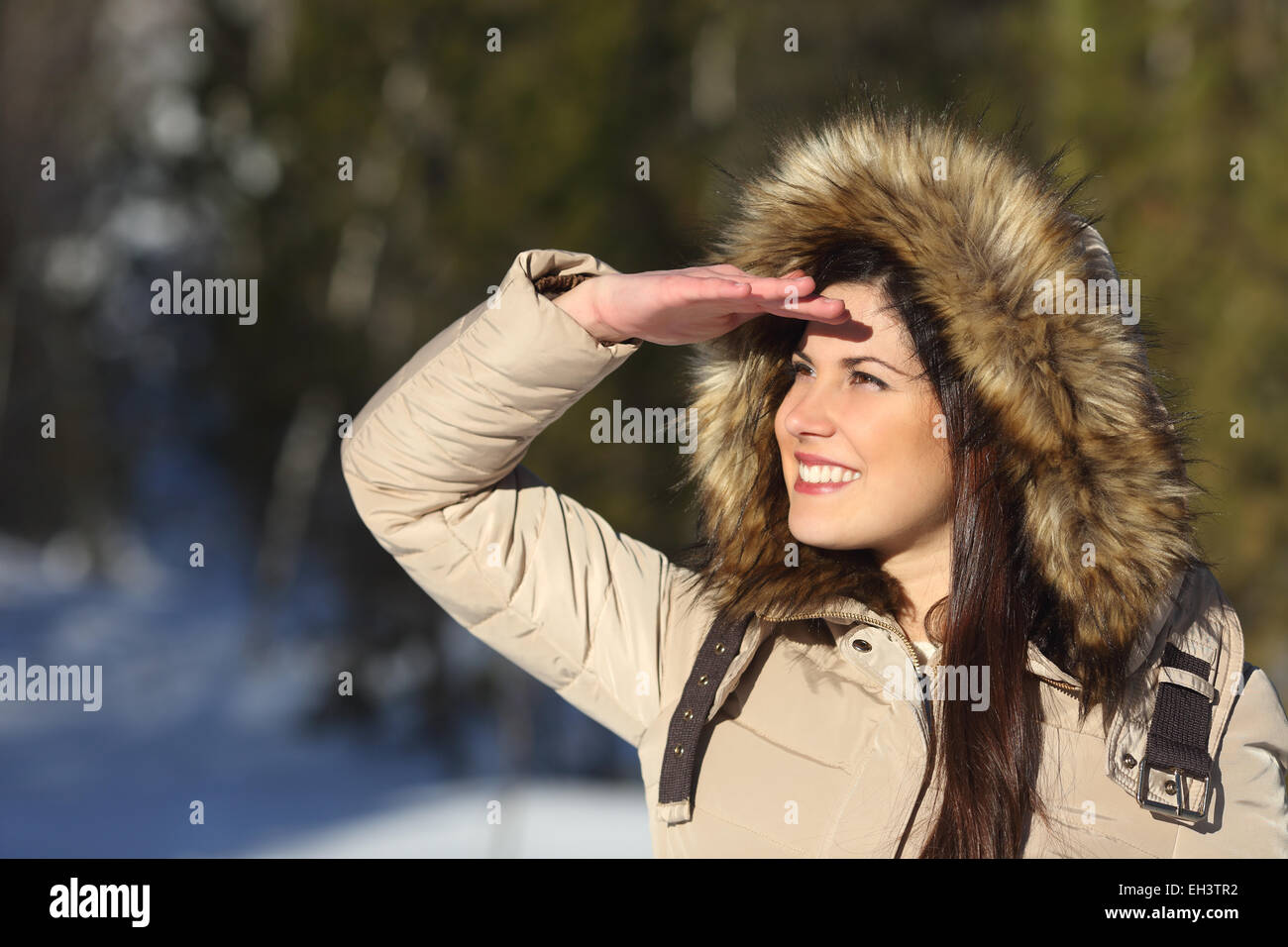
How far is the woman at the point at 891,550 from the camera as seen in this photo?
73.1 inches

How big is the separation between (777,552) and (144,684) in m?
10.8

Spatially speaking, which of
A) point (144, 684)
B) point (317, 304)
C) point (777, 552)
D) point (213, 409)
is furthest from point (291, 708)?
point (777, 552)

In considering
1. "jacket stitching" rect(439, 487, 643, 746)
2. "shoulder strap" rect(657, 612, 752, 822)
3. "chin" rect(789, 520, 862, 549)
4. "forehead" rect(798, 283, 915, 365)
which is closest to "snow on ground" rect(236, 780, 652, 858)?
"jacket stitching" rect(439, 487, 643, 746)

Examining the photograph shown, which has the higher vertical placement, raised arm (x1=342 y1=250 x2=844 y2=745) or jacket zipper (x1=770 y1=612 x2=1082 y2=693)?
raised arm (x1=342 y1=250 x2=844 y2=745)

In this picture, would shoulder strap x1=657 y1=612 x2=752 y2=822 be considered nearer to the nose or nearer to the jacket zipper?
the jacket zipper

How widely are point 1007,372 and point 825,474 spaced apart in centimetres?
32

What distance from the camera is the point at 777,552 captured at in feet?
7.03

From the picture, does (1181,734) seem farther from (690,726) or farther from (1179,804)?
(690,726)

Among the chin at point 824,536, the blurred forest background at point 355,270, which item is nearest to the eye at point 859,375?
the chin at point 824,536

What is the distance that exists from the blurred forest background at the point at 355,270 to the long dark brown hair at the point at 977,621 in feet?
18.9

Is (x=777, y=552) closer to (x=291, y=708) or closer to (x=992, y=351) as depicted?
(x=992, y=351)

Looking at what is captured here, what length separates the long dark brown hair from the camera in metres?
1.85

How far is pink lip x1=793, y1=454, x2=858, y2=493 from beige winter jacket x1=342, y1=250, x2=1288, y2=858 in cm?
18

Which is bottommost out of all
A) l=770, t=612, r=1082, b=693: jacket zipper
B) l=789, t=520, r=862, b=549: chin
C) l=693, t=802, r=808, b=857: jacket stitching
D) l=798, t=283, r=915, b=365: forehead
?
l=693, t=802, r=808, b=857: jacket stitching
